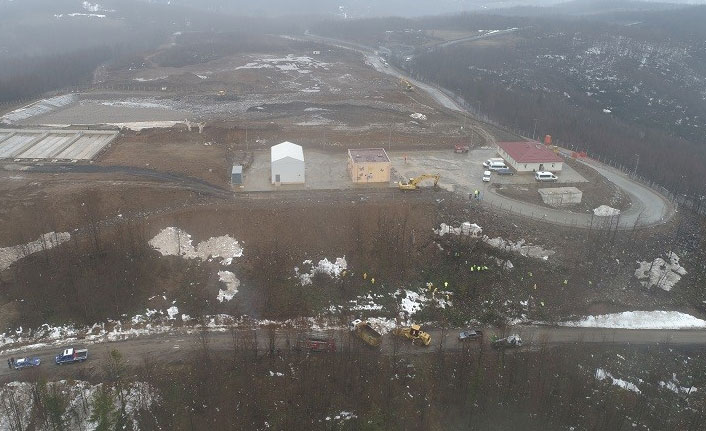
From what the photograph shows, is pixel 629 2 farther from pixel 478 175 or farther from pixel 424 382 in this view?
pixel 424 382

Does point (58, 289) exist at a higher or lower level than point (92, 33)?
lower

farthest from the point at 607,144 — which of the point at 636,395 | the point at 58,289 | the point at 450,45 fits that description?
the point at 450,45

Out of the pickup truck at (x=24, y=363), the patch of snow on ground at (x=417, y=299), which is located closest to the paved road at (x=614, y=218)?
the patch of snow on ground at (x=417, y=299)

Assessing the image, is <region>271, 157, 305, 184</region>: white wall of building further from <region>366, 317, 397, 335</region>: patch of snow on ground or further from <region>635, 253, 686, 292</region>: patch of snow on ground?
<region>635, 253, 686, 292</region>: patch of snow on ground

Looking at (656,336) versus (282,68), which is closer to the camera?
(656,336)

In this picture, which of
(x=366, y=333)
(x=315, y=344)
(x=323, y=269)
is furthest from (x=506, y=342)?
(x=323, y=269)

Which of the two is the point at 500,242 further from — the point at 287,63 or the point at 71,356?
the point at 287,63

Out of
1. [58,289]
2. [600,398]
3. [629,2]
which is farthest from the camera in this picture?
[629,2]

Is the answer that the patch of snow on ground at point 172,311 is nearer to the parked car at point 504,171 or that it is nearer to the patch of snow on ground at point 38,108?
the parked car at point 504,171
